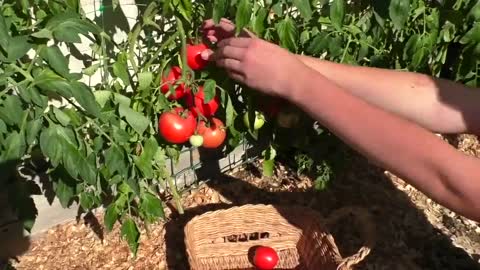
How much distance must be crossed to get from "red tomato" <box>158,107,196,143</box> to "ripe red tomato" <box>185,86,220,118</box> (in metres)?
0.03

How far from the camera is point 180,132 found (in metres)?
1.92

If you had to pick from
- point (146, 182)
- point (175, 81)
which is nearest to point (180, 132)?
point (175, 81)

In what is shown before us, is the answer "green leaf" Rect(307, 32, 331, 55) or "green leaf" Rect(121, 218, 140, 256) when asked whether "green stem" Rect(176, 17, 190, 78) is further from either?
"green leaf" Rect(121, 218, 140, 256)

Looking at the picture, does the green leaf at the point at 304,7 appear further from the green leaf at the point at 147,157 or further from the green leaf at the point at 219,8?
the green leaf at the point at 147,157

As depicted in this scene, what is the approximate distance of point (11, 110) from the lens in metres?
1.56

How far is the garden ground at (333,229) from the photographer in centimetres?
234

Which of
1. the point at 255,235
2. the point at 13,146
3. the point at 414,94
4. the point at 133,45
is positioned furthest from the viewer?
the point at 255,235

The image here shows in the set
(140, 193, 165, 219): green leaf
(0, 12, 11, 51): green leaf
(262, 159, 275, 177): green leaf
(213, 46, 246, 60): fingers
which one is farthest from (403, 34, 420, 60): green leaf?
(0, 12, 11, 51): green leaf

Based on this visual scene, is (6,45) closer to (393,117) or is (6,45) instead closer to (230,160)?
(393,117)

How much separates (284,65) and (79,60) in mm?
861

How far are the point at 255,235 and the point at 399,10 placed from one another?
947mm

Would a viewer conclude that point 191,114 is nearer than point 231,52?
No

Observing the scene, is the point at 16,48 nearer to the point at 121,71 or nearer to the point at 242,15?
the point at 121,71

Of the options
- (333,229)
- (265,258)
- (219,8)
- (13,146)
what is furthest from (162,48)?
(333,229)
